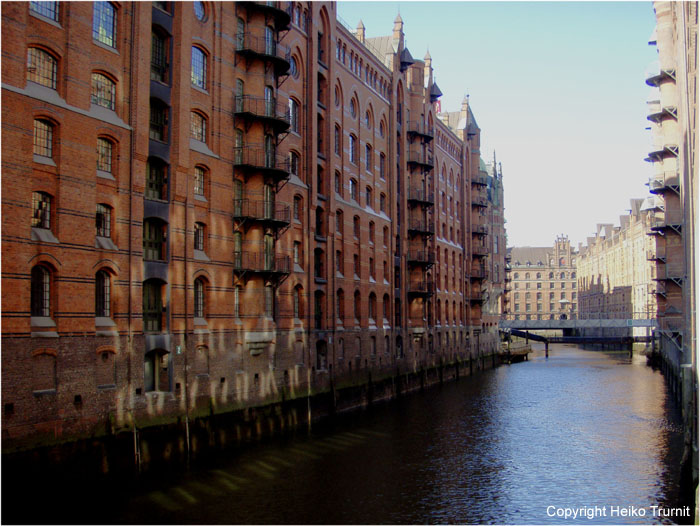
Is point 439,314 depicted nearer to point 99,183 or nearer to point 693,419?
point 693,419

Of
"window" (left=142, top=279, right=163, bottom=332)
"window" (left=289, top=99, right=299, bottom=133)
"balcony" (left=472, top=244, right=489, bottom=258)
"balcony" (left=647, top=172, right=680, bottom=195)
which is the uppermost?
"window" (left=289, top=99, right=299, bottom=133)

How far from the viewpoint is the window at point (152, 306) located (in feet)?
82.6

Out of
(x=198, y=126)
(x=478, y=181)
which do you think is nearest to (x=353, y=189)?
(x=198, y=126)

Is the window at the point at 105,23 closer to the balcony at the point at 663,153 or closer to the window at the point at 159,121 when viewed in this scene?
the window at the point at 159,121

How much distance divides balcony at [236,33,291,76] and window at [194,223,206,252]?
795 centimetres

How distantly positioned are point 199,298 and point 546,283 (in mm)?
135104

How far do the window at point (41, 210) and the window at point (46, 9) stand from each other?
5318mm

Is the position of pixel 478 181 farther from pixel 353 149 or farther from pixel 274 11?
pixel 274 11

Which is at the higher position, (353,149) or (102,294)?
(353,149)

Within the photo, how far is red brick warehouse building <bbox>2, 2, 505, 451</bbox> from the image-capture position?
20.1 meters

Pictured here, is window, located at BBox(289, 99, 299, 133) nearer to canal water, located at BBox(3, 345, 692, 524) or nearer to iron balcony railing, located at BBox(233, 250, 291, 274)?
iron balcony railing, located at BBox(233, 250, 291, 274)

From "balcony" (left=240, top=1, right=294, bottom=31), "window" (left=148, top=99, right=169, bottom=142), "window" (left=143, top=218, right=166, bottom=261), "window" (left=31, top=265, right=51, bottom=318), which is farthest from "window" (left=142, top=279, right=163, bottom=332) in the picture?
"balcony" (left=240, top=1, right=294, bottom=31)

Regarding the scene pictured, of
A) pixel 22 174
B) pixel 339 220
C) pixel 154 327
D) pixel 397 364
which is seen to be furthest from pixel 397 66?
pixel 22 174

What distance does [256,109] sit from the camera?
30.4 m
